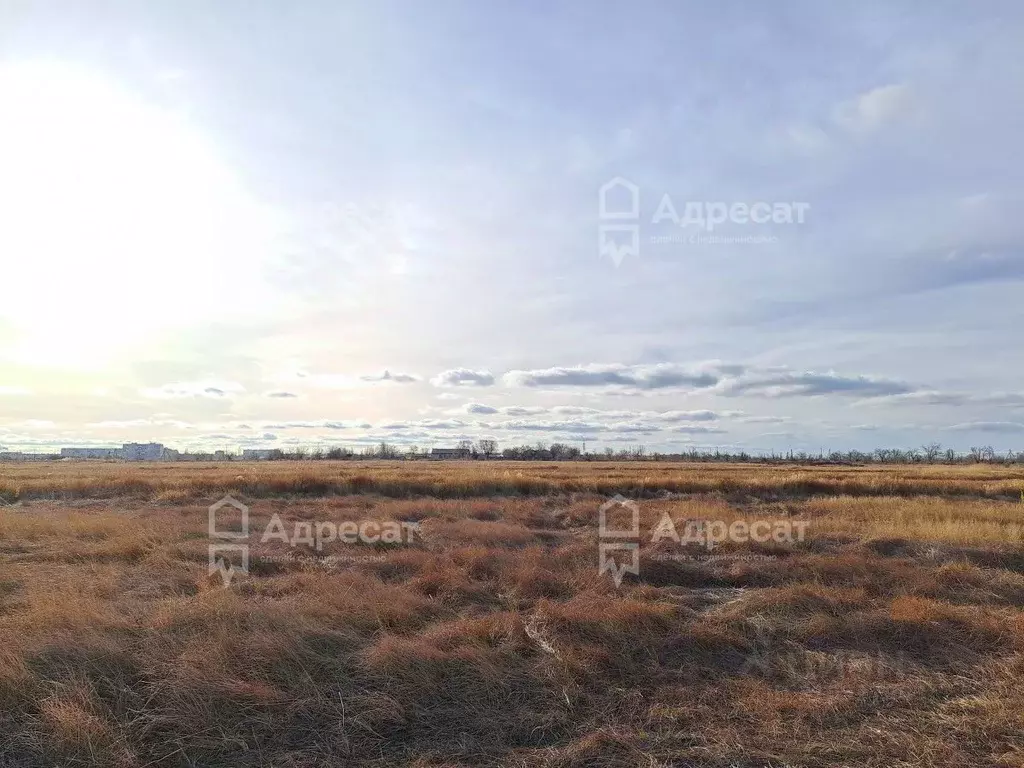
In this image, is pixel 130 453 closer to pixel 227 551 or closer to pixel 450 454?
pixel 450 454

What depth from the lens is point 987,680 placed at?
232 inches

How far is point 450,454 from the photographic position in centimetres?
14275

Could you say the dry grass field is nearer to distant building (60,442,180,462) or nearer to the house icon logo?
the house icon logo

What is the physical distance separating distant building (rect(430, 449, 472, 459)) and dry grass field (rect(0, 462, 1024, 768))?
127 m

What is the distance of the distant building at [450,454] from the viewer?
138 meters

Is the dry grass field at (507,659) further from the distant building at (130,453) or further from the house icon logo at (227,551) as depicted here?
the distant building at (130,453)

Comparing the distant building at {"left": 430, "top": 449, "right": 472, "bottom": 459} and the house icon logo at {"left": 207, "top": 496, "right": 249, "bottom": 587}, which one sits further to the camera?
the distant building at {"left": 430, "top": 449, "right": 472, "bottom": 459}

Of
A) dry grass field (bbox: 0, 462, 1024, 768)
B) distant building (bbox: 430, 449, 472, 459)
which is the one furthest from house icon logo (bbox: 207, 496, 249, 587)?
distant building (bbox: 430, 449, 472, 459)

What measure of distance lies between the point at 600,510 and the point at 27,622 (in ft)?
50.1

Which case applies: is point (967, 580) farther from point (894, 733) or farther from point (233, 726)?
point (233, 726)

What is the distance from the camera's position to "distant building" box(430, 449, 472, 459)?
138 m

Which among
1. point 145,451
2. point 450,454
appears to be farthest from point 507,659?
point 145,451

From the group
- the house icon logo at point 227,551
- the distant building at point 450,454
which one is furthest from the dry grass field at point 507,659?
the distant building at point 450,454

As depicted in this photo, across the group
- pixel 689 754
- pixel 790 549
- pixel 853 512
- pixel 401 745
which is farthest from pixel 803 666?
pixel 853 512
